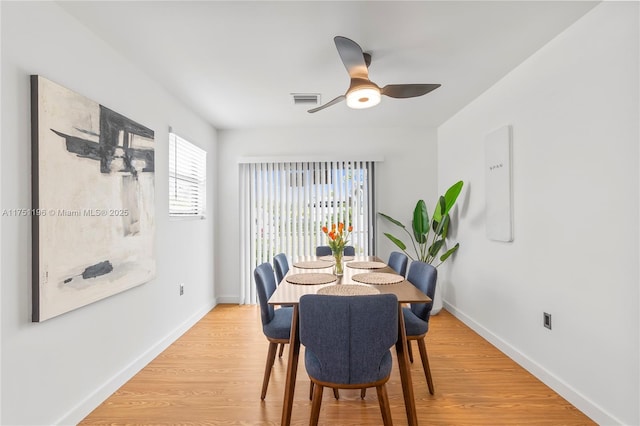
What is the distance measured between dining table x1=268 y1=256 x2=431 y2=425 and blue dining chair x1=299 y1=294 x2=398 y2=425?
21 cm

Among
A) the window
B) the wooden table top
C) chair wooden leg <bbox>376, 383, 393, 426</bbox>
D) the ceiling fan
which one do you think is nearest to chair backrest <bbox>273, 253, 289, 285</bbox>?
the wooden table top

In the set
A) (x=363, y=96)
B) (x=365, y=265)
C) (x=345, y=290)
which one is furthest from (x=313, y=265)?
(x=363, y=96)

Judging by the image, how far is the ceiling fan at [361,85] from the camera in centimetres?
188

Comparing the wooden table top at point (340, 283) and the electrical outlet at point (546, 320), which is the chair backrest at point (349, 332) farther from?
the electrical outlet at point (546, 320)

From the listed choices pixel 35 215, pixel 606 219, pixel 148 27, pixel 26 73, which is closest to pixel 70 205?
pixel 35 215

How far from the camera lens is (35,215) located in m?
1.59

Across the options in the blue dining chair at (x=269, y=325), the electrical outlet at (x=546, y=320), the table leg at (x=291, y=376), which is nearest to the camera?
the table leg at (x=291, y=376)

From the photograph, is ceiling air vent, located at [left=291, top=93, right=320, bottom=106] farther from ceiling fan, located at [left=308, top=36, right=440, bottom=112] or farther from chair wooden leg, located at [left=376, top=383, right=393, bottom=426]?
chair wooden leg, located at [left=376, top=383, right=393, bottom=426]

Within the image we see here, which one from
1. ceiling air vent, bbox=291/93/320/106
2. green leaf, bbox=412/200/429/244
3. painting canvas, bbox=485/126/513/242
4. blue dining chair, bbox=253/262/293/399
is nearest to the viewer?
blue dining chair, bbox=253/262/293/399

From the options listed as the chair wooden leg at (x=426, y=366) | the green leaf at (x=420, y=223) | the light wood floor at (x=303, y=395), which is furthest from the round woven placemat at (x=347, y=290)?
the green leaf at (x=420, y=223)

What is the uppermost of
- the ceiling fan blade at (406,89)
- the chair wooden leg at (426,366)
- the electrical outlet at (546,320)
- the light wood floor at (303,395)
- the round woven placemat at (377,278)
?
the ceiling fan blade at (406,89)

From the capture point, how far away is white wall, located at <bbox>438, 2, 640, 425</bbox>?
169 cm

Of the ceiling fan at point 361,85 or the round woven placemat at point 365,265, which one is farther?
the round woven placemat at point 365,265

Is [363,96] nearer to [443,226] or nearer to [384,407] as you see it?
[384,407]
